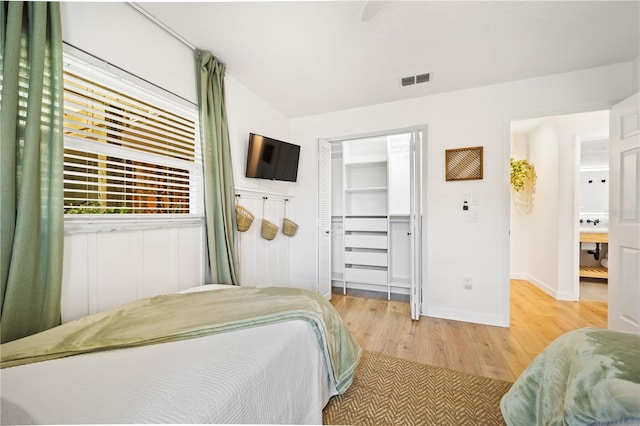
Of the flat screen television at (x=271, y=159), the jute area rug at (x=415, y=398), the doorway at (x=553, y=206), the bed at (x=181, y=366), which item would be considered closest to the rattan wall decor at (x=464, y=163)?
the doorway at (x=553, y=206)

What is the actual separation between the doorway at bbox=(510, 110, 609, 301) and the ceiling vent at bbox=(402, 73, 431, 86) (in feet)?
6.54

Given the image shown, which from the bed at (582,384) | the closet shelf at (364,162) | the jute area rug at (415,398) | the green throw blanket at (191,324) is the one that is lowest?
the jute area rug at (415,398)

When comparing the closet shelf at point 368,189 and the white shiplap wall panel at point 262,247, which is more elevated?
the closet shelf at point 368,189

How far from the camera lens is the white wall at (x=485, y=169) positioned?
233 centimetres

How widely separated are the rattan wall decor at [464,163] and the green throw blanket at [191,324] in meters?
2.08

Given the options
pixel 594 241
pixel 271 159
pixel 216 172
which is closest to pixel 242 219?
pixel 216 172

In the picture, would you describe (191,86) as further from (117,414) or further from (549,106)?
(549,106)

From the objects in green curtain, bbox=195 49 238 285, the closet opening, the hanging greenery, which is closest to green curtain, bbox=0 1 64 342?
green curtain, bbox=195 49 238 285

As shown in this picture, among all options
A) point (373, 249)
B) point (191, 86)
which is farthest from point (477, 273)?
point (191, 86)

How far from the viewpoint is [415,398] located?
147cm

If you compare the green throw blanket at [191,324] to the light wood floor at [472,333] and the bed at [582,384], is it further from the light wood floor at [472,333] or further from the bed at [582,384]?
the bed at [582,384]

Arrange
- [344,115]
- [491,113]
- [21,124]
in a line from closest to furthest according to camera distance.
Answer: [21,124]
[491,113]
[344,115]

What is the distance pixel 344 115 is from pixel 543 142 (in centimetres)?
299

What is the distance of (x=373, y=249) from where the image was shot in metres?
3.62
